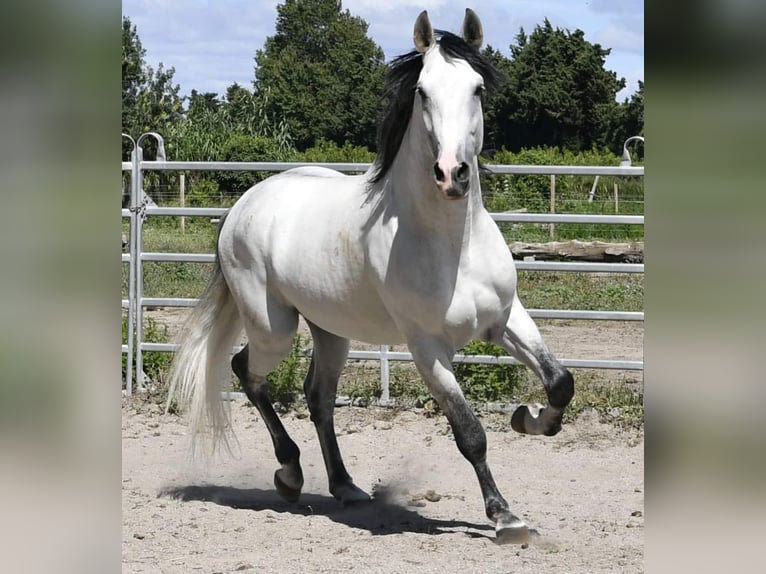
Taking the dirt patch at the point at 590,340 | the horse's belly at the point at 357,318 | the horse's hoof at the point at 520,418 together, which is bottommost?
the dirt patch at the point at 590,340

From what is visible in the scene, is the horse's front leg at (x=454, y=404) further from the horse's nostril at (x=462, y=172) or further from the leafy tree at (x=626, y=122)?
the leafy tree at (x=626, y=122)

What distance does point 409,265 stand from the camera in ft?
12.5

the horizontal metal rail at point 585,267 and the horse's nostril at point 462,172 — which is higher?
the horse's nostril at point 462,172

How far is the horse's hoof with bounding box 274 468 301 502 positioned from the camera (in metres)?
4.67

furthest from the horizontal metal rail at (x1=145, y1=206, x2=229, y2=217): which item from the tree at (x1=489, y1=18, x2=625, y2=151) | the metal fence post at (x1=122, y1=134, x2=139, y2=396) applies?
the tree at (x1=489, y1=18, x2=625, y2=151)

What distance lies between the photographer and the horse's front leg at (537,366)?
151 inches

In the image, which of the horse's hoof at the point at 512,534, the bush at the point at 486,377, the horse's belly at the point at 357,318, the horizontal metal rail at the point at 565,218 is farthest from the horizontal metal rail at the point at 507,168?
the horse's hoof at the point at 512,534

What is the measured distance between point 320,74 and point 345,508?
5169 centimetres

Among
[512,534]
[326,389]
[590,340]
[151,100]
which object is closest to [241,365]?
[326,389]

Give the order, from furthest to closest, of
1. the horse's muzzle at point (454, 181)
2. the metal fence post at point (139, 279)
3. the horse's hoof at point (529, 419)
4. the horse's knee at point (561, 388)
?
the metal fence post at point (139, 279) → the horse's hoof at point (529, 419) → the horse's knee at point (561, 388) → the horse's muzzle at point (454, 181)

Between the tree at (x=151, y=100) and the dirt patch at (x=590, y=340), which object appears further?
the tree at (x=151, y=100)

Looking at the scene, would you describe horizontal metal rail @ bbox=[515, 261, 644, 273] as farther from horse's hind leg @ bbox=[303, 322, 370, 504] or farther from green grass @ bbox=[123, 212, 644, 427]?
horse's hind leg @ bbox=[303, 322, 370, 504]

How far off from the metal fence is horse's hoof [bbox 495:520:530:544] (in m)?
2.22

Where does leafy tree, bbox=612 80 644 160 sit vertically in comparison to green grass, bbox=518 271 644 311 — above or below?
above
